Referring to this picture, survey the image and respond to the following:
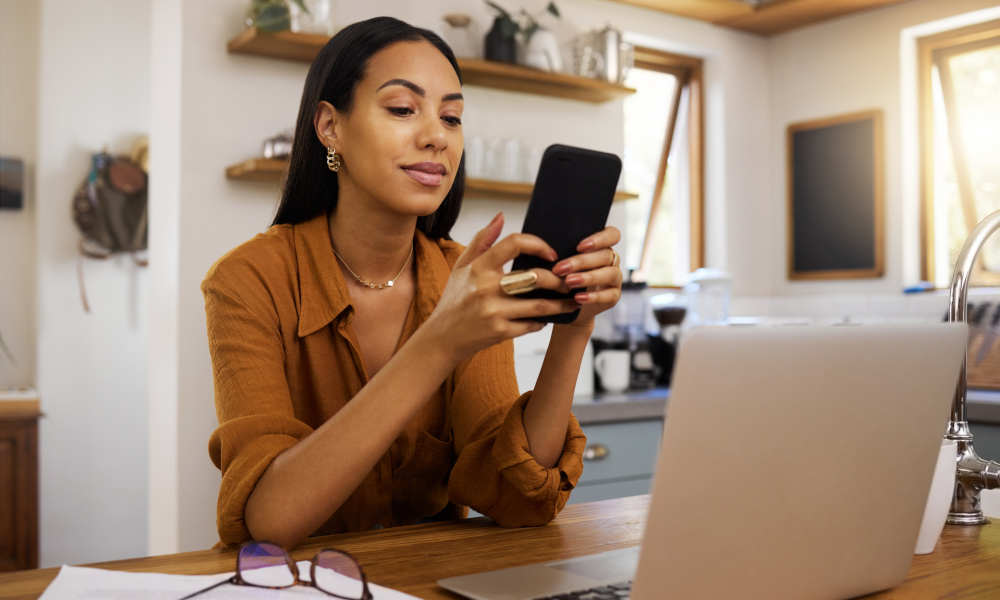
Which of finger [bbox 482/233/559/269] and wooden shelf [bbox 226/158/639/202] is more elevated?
wooden shelf [bbox 226/158/639/202]

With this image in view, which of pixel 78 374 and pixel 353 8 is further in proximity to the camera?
pixel 78 374

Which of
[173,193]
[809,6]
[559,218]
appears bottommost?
[559,218]

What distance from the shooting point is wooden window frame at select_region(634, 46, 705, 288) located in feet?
13.1

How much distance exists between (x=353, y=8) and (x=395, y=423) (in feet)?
6.67

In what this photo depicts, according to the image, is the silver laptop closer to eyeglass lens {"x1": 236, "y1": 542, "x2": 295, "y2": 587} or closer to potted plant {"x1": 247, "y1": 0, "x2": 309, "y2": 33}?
eyeglass lens {"x1": 236, "y1": 542, "x2": 295, "y2": 587}

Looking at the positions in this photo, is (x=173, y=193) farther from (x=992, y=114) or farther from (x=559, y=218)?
(x=992, y=114)

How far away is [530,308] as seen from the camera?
2.86 feet

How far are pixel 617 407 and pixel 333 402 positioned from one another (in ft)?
4.90

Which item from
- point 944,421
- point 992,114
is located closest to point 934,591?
point 944,421

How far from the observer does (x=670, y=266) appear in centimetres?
405

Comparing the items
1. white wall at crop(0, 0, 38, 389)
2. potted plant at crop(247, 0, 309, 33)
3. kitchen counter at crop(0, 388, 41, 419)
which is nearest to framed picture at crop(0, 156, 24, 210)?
white wall at crop(0, 0, 38, 389)

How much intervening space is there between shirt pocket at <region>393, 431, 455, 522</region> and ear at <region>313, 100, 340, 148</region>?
1.50 feet

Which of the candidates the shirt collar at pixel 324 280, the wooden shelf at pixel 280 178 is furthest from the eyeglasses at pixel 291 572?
the wooden shelf at pixel 280 178

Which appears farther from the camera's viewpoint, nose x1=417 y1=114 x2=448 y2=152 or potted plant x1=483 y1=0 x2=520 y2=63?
potted plant x1=483 y1=0 x2=520 y2=63
